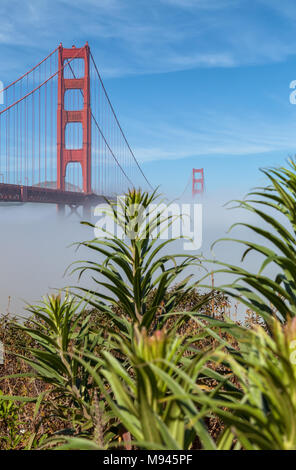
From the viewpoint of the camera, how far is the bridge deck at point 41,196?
23.0 m

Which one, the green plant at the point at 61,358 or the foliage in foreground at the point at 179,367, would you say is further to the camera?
the green plant at the point at 61,358

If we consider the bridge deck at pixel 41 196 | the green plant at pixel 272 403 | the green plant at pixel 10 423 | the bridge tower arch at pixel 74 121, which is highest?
the bridge tower arch at pixel 74 121

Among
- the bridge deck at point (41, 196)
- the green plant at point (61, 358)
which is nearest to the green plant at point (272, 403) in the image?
the green plant at point (61, 358)

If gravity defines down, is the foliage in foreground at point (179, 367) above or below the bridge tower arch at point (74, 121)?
below

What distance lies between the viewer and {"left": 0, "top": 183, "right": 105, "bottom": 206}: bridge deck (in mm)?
23047

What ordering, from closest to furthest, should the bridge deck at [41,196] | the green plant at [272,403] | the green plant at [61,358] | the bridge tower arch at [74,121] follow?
the green plant at [272,403], the green plant at [61,358], the bridge deck at [41,196], the bridge tower arch at [74,121]

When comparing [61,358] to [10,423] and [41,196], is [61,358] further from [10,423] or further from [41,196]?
[41,196]

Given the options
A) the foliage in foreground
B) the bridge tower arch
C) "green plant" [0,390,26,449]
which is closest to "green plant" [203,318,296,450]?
the foliage in foreground

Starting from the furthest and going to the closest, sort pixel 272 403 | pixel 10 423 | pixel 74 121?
pixel 74 121 < pixel 10 423 < pixel 272 403

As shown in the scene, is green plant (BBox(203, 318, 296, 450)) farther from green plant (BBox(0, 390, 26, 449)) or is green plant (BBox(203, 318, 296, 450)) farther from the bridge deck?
the bridge deck

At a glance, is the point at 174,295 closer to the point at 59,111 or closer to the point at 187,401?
the point at 187,401

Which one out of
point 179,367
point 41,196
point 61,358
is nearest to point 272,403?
point 179,367

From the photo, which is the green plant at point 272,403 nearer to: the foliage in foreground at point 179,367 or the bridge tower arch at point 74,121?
the foliage in foreground at point 179,367

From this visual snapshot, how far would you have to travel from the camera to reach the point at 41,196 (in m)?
25.8
